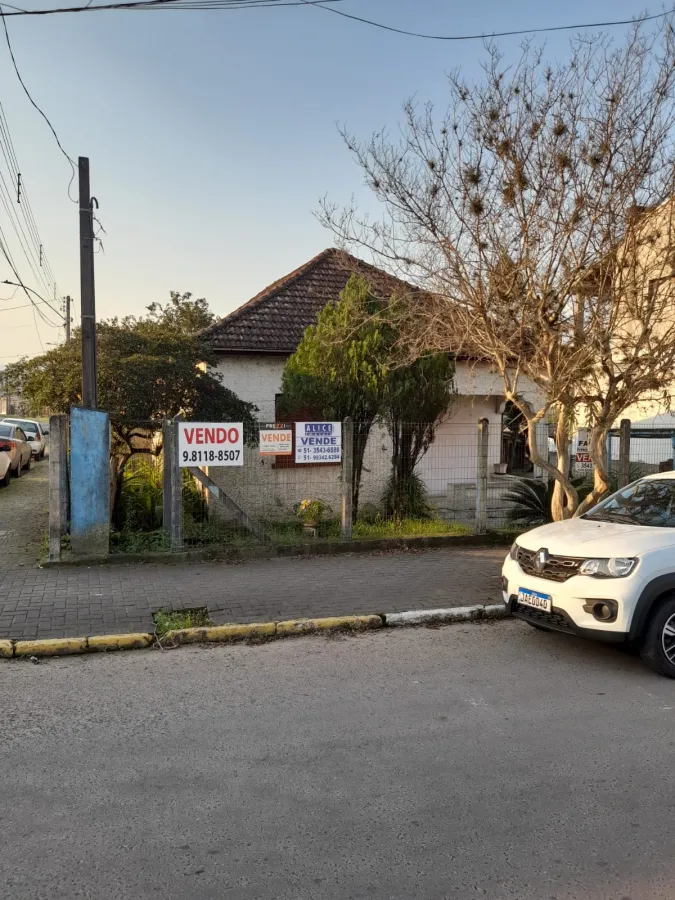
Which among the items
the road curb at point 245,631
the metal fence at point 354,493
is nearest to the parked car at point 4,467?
the metal fence at point 354,493

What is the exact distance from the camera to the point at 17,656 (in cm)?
548

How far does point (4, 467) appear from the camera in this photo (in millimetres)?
14984

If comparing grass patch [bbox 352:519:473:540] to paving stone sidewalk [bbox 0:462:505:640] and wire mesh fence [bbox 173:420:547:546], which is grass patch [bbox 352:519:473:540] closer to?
wire mesh fence [bbox 173:420:547:546]

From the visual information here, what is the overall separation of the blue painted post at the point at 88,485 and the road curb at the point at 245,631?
121 inches

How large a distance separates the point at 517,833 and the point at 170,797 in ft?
5.52

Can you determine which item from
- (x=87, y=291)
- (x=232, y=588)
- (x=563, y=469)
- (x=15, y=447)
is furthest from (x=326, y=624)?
(x=15, y=447)

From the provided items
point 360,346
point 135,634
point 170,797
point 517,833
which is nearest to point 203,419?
point 360,346

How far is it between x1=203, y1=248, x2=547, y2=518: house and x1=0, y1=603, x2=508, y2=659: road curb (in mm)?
3901

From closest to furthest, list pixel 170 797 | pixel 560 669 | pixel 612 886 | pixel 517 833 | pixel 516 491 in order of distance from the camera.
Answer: pixel 612 886 → pixel 517 833 → pixel 170 797 → pixel 560 669 → pixel 516 491

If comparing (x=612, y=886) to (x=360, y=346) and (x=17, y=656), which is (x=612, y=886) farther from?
(x=360, y=346)

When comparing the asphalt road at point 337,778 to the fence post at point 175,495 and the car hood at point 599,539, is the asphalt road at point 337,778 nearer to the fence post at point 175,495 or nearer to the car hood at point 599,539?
the car hood at point 599,539

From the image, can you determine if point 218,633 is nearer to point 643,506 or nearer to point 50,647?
point 50,647

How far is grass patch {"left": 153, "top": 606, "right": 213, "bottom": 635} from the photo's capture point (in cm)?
607

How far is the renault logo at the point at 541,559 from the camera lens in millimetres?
5520
